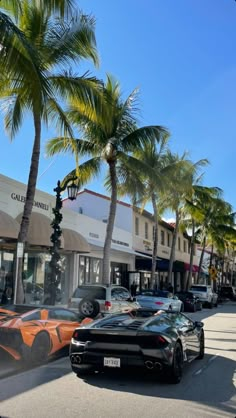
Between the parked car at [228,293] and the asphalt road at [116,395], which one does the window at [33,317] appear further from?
the parked car at [228,293]

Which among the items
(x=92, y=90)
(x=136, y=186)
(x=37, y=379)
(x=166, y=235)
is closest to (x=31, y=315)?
(x=37, y=379)

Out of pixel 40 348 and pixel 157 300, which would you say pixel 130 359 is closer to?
pixel 40 348

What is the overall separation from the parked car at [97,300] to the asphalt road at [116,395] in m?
5.20

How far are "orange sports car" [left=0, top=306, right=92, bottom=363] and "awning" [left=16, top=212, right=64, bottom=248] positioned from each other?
309 inches

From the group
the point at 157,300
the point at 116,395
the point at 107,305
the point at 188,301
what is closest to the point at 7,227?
the point at 107,305

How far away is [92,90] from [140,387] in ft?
29.2

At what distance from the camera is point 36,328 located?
9367 mm

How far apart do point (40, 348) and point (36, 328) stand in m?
0.51

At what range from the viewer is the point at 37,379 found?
26.6 feet

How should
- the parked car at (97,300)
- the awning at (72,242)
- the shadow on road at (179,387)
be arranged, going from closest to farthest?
the shadow on road at (179,387), the parked car at (97,300), the awning at (72,242)

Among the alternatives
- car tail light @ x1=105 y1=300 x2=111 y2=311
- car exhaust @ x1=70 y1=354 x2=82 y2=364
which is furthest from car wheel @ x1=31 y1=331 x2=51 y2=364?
car tail light @ x1=105 y1=300 x2=111 y2=311

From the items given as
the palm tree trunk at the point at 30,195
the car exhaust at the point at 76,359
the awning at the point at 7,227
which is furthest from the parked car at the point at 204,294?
the car exhaust at the point at 76,359

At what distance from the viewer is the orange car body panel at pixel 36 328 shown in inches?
352

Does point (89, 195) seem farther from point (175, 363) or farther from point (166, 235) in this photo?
point (175, 363)
